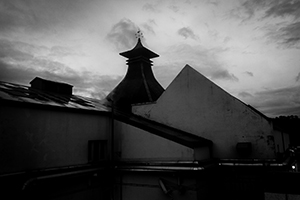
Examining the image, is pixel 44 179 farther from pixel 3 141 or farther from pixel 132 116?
pixel 132 116

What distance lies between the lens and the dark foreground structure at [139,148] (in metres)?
9.43

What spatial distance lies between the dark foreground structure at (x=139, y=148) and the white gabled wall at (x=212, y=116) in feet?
0.18

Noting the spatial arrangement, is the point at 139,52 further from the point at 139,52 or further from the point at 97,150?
the point at 97,150

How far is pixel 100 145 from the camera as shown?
13.2 m

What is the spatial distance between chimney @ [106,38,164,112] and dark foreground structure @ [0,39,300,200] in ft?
26.2

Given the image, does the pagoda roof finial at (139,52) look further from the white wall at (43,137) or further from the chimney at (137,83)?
the white wall at (43,137)

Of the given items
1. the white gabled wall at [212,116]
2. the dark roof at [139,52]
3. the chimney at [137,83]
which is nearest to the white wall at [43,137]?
the white gabled wall at [212,116]

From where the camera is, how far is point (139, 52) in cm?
2741

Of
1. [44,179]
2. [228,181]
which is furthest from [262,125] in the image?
[44,179]

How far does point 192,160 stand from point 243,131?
3893 mm

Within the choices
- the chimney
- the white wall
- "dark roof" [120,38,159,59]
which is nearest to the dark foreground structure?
the white wall

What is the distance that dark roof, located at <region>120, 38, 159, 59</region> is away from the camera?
2722 centimetres

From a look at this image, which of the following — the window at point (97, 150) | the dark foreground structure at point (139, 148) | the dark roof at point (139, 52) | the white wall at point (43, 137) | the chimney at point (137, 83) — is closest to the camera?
the white wall at point (43, 137)

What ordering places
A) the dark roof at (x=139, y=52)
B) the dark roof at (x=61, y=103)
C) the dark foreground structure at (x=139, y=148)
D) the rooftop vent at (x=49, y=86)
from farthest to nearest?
the dark roof at (x=139, y=52) < the rooftop vent at (x=49, y=86) < the dark roof at (x=61, y=103) < the dark foreground structure at (x=139, y=148)
